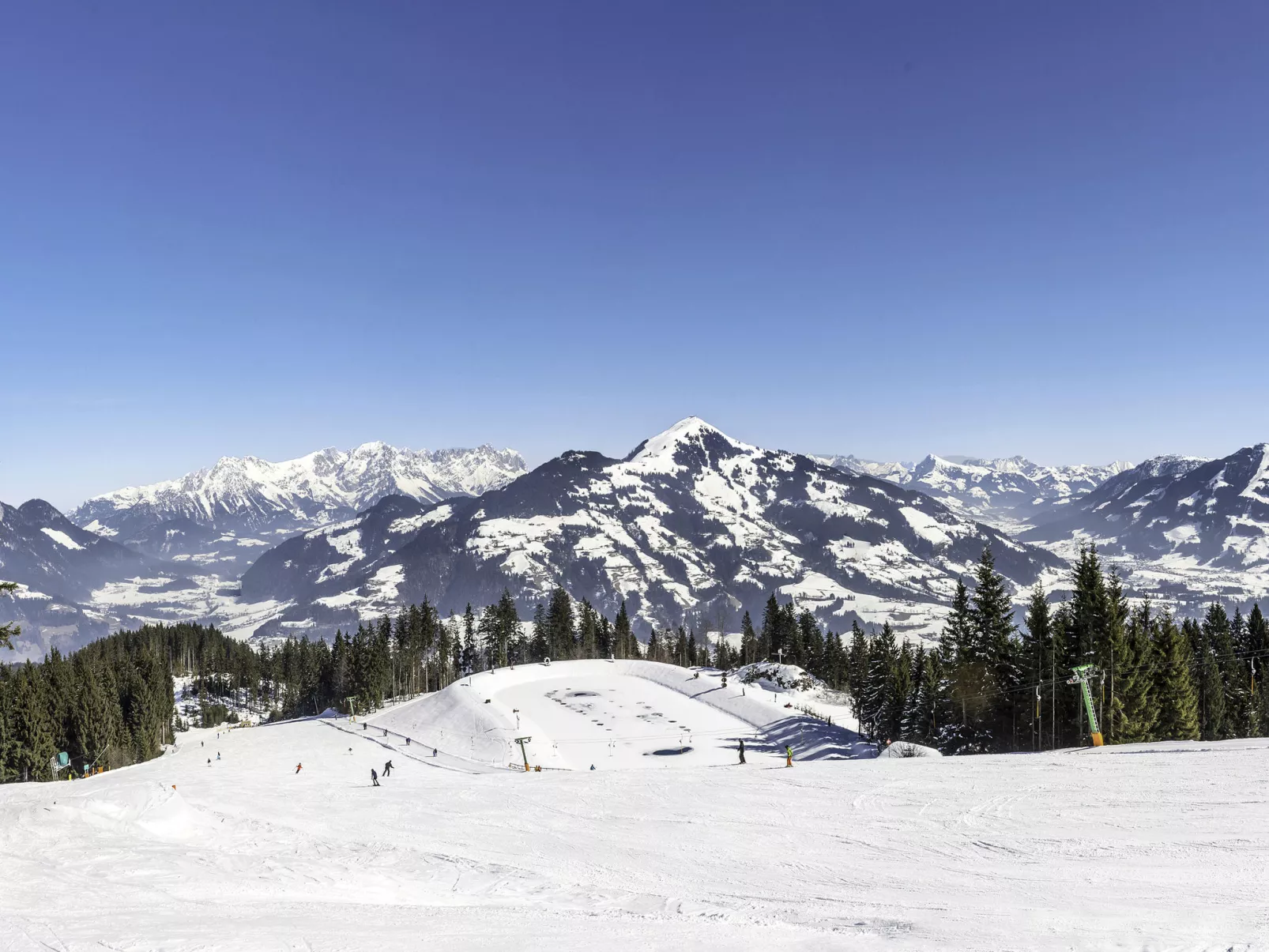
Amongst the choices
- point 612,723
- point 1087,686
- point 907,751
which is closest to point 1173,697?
point 1087,686

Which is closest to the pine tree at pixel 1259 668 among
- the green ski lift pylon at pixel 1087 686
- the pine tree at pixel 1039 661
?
the pine tree at pixel 1039 661

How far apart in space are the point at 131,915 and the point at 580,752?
175 feet

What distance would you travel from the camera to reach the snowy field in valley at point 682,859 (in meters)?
17.6

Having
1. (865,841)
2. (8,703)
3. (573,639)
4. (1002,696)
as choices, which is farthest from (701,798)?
(573,639)

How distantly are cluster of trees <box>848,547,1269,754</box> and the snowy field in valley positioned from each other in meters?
17.7

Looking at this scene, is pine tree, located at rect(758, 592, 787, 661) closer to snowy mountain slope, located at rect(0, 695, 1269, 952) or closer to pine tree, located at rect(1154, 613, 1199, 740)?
pine tree, located at rect(1154, 613, 1199, 740)

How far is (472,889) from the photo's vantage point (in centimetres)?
2305

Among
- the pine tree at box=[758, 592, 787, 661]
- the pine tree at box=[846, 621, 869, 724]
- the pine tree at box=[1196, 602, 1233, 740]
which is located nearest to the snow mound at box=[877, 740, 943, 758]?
the pine tree at box=[1196, 602, 1233, 740]

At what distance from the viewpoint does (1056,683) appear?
54.2 metres

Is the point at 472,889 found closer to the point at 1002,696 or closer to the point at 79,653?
the point at 1002,696

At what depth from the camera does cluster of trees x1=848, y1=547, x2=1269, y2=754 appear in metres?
51.1

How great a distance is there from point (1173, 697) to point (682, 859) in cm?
4497

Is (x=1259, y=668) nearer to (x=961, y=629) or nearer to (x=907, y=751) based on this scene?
(x=961, y=629)

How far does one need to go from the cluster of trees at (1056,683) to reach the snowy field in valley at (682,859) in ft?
57.9
